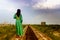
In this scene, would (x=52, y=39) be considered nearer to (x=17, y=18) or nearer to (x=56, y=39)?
(x=56, y=39)

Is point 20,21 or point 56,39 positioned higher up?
point 20,21

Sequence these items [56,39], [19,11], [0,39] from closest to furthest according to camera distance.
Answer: [19,11]
[0,39]
[56,39]

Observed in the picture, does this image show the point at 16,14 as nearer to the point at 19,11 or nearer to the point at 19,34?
the point at 19,11

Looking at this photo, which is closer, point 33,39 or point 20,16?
point 20,16

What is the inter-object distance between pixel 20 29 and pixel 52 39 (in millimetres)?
3605

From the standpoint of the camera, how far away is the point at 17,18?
53.8 feet

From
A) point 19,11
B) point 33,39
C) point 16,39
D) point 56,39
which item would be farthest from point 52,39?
point 19,11

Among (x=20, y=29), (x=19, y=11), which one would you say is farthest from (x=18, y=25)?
(x=19, y=11)

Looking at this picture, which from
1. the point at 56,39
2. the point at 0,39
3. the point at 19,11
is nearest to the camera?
the point at 19,11

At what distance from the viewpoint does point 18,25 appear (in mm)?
16766

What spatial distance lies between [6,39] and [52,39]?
14.4ft

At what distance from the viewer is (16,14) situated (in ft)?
53.0

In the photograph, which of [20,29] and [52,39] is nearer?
[20,29]

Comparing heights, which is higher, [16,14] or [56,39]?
[16,14]
